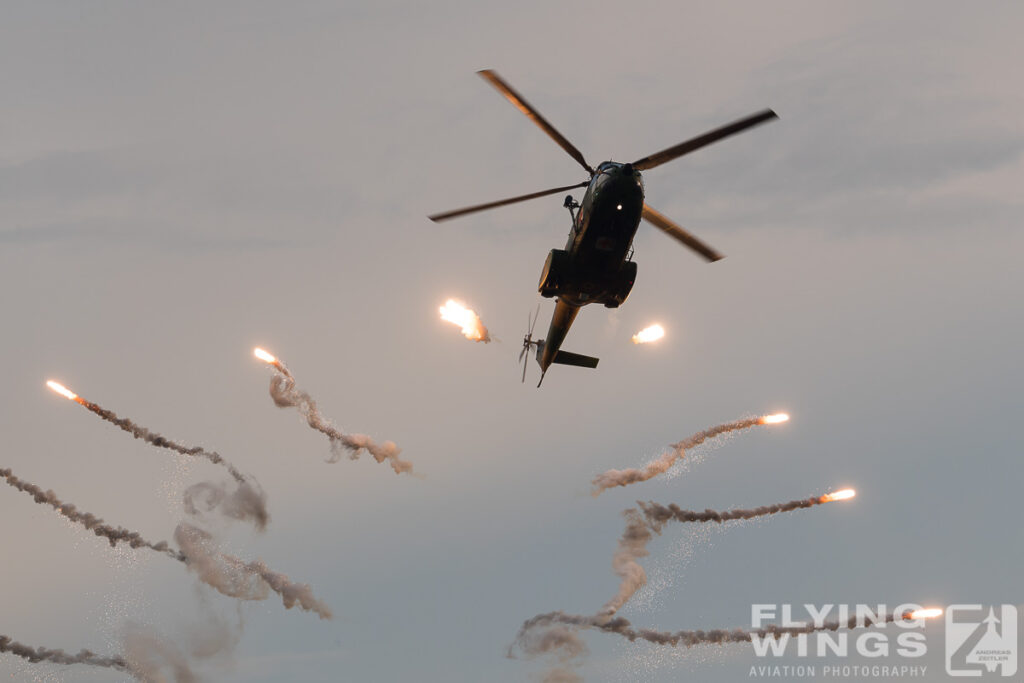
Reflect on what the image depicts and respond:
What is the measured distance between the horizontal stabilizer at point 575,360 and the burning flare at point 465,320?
3387mm

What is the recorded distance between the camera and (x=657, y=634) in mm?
58344

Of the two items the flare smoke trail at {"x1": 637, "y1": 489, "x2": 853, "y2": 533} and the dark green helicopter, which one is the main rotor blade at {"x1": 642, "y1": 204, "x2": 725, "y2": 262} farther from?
the flare smoke trail at {"x1": 637, "y1": 489, "x2": 853, "y2": 533}

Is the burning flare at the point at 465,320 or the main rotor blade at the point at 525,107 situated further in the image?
the burning flare at the point at 465,320

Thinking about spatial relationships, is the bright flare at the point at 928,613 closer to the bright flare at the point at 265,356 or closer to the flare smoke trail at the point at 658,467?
the flare smoke trail at the point at 658,467

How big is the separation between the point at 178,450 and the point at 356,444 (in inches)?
364

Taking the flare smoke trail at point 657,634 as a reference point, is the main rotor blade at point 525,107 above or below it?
above

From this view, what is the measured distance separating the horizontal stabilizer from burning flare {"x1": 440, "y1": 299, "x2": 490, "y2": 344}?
3387 millimetres

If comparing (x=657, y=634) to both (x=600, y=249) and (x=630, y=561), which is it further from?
(x=600, y=249)

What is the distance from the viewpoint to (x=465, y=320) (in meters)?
51.2

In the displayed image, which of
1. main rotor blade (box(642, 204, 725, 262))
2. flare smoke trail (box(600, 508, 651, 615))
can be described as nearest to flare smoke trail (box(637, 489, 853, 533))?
flare smoke trail (box(600, 508, 651, 615))

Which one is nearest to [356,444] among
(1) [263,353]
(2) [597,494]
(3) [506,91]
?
(1) [263,353]

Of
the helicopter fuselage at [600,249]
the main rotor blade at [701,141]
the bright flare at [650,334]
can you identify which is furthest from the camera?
the bright flare at [650,334]

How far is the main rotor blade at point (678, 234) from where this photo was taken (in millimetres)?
44094

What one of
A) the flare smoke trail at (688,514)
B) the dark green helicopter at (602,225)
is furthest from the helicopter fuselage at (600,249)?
the flare smoke trail at (688,514)
